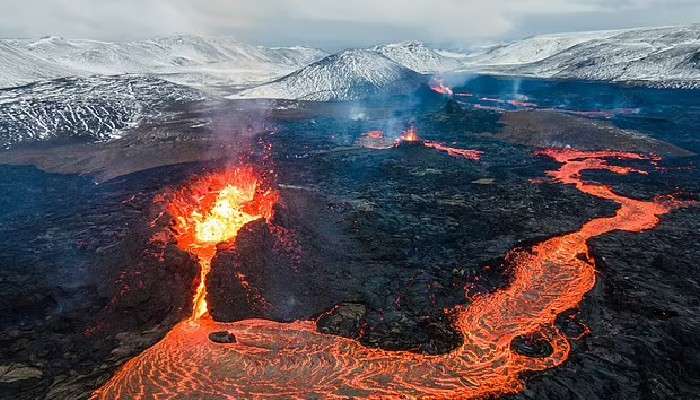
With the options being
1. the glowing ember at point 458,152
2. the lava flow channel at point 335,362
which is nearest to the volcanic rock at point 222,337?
the lava flow channel at point 335,362

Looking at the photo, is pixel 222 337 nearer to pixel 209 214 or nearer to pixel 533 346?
pixel 209 214

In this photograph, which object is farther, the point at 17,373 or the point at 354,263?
the point at 354,263

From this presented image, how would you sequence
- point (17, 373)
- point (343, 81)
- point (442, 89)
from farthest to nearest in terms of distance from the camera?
point (442, 89) < point (343, 81) < point (17, 373)

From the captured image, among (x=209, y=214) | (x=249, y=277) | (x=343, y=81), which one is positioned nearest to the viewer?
(x=249, y=277)

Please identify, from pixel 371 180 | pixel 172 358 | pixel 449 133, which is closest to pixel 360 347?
pixel 172 358

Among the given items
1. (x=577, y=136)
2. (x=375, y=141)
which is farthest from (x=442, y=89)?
(x=375, y=141)

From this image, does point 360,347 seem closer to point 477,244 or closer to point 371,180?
point 477,244

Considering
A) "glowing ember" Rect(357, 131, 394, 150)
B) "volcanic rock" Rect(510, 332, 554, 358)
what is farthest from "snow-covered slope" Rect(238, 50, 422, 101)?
"volcanic rock" Rect(510, 332, 554, 358)
